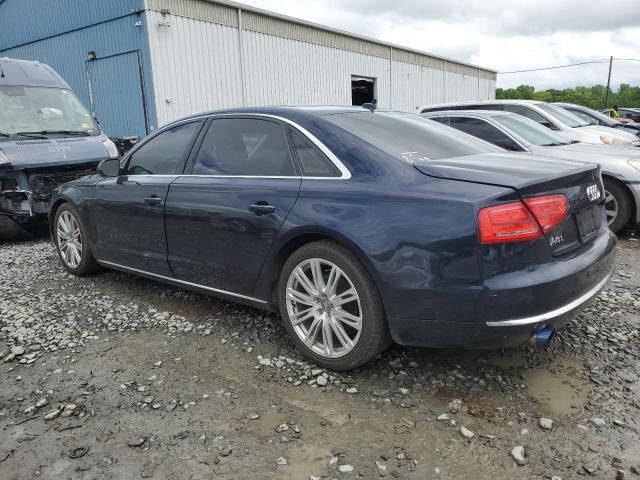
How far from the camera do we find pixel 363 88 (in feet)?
73.8

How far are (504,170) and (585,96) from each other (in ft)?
274

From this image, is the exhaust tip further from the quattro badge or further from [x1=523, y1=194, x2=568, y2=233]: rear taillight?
the quattro badge

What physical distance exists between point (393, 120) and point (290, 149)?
829mm

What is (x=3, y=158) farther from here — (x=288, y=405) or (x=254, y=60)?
(x=254, y=60)

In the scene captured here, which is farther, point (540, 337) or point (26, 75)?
point (26, 75)

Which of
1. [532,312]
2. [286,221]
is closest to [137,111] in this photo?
[286,221]

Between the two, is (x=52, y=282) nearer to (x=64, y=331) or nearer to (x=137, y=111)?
(x=64, y=331)

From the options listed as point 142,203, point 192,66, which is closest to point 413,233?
point 142,203

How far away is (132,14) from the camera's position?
12.7m

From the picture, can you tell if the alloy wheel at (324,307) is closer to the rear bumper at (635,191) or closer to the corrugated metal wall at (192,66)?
the rear bumper at (635,191)

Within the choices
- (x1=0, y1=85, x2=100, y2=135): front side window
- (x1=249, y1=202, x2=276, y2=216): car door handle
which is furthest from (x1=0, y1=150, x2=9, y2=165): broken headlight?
(x1=249, y1=202, x2=276, y2=216): car door handle

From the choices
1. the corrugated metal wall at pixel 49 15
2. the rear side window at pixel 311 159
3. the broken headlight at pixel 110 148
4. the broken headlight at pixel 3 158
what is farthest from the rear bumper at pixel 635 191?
the corrugated metal wall at pixel 49 15

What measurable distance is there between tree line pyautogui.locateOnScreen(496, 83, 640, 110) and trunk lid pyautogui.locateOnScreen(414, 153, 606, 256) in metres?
64.9

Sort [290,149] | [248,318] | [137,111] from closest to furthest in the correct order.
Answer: [290,149]
[248,318]
[137,111]
